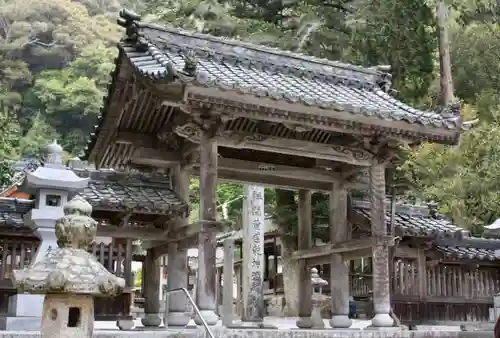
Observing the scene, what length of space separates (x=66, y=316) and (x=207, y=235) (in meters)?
3.43

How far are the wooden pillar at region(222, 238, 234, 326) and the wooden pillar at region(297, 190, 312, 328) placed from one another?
147 cm

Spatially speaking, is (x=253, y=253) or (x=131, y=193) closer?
(x=131, y=193)

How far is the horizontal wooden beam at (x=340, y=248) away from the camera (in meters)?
10.0

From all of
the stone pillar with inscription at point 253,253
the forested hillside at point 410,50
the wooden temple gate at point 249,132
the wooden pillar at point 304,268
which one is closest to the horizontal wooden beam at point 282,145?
the wooden temple gate at point 249,132

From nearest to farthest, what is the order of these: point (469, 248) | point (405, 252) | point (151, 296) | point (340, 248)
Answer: point (151, 296) → point (340, 248) → point (405, 252) → point (469, 248)

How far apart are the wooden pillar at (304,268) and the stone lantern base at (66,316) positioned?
21.6 ft

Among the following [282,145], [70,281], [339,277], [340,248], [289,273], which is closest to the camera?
[70,281]

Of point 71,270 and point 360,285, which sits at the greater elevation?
point 71,270

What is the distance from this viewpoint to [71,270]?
17.6 ft

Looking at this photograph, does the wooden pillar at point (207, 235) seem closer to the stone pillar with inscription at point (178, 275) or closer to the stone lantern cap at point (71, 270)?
the stone pillar with inscription at point (178, 275)

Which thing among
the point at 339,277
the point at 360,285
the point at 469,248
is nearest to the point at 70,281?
the point at 339,277

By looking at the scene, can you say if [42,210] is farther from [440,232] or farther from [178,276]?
[440,232]

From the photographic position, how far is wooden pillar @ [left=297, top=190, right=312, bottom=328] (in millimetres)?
11570

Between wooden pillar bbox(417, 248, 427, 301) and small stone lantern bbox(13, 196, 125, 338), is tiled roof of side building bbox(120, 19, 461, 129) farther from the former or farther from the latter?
wooden pillar bbox(417, 248, 427, 301)
